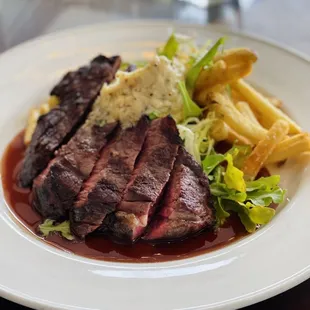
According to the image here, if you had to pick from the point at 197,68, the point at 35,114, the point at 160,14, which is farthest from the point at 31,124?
the point at 160,14

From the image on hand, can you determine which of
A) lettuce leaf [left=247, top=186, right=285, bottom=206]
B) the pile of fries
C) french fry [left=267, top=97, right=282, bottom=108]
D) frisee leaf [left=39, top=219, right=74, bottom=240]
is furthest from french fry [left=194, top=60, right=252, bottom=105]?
frisee leaf [left=39, top=219, right=74, bottom=240]

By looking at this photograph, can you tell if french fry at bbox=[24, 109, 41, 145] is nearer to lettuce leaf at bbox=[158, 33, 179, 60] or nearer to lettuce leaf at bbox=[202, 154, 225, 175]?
lettuce leaf at bbox=[158, 33, 179, 60]

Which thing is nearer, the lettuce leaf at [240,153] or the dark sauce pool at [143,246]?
the dark sauce pool at [143,246]

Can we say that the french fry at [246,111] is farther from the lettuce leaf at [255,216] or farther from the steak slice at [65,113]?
the steak slice at [65,113]

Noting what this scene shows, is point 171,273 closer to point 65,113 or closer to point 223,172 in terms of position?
point 223,172

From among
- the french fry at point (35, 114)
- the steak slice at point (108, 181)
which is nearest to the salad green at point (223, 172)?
the steak slice at point (108, 181)

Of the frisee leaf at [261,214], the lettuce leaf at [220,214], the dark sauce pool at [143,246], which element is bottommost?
the dark sauce pool at [143,246]

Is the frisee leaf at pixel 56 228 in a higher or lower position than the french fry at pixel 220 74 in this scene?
lower

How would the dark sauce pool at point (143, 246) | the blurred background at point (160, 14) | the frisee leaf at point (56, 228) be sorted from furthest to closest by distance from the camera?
the blurred background at point (160, 14)
the frisee leaf at point (56, 228)
the dark sauce pool at point (143, 246)
